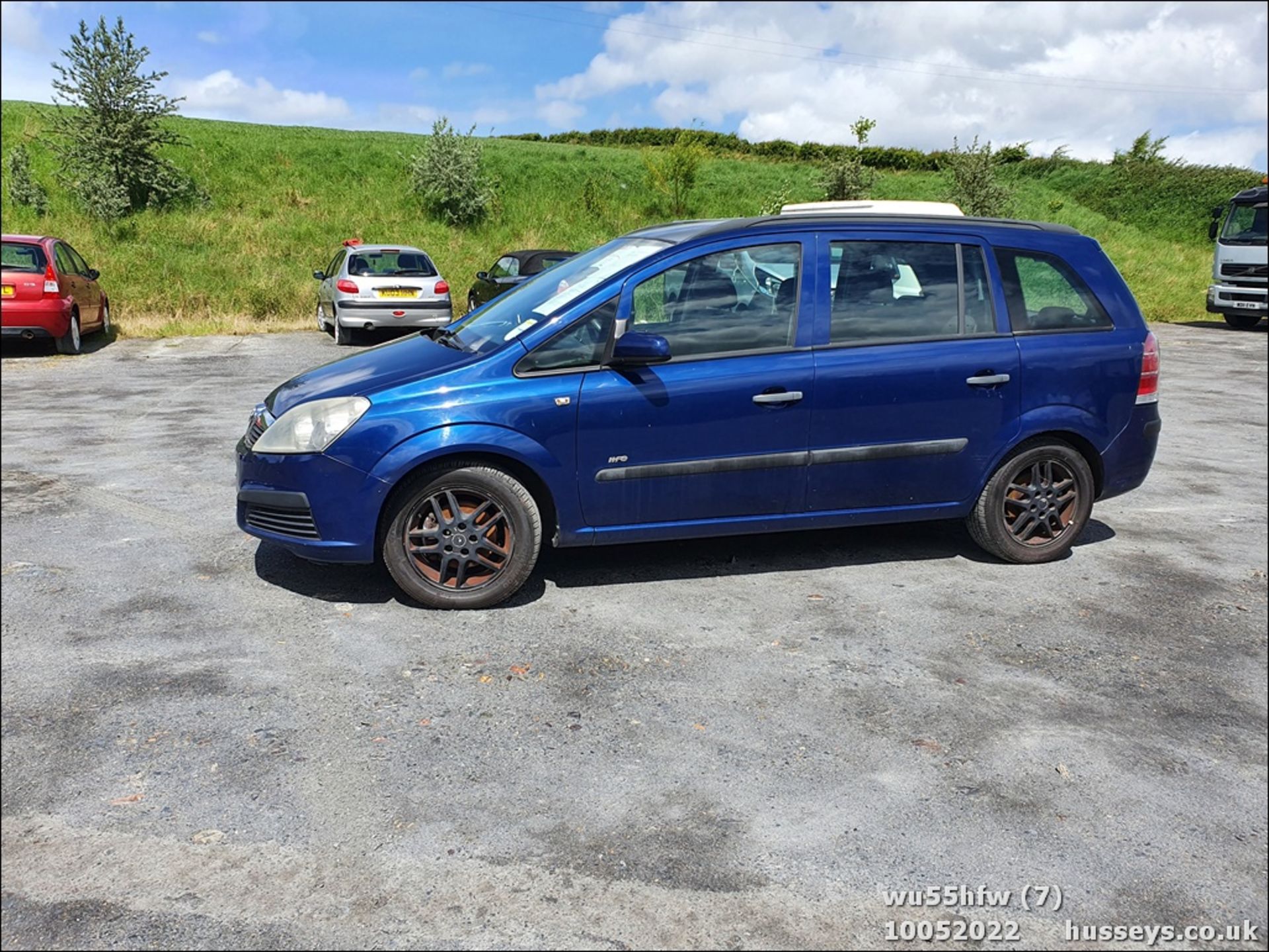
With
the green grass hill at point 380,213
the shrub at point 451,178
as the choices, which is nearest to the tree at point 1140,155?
the green grass hill at point 380,213

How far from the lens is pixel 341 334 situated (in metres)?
17.7

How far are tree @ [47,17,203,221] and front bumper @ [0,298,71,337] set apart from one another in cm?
1273

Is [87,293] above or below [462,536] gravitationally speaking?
above

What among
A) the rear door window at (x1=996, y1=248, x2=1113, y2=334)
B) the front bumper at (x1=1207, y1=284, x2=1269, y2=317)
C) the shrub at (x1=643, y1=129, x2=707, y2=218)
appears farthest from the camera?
the shrub at (x1=643, y1=129, x2=707, y2=218)

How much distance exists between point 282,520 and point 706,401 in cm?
203

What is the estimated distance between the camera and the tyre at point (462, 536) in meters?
4.68

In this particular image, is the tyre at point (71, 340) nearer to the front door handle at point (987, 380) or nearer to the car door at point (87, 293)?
the car door at point (87, 293)

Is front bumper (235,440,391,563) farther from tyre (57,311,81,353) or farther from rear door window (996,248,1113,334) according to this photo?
tyre (57,311,81,353)

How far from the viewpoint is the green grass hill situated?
22281 millimetres

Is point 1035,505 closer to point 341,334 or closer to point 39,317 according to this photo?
point 39,317

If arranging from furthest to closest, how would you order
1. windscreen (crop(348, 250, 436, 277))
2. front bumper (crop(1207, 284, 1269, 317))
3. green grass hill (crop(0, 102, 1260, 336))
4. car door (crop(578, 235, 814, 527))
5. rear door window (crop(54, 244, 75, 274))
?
green grass hill (crop(0, 102, 1260, 336)) → front bumper (crop(1207, 284, 1269, 317)) → windscreen (crop(348, 250, 436, 277)) → rear door window (crop(54, 244, 75, 274)) → car door (crop(578, 235, 814, 527))

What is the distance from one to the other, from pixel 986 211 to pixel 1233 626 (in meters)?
28.4

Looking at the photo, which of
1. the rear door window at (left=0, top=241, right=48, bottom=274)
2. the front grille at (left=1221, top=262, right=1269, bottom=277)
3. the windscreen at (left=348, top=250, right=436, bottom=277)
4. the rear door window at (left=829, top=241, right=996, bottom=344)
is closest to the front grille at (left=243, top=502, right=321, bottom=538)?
the rear door window at (left=829, top=241, right=996, bottom=344)

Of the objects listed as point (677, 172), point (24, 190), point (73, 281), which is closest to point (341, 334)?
point (73, 281)
